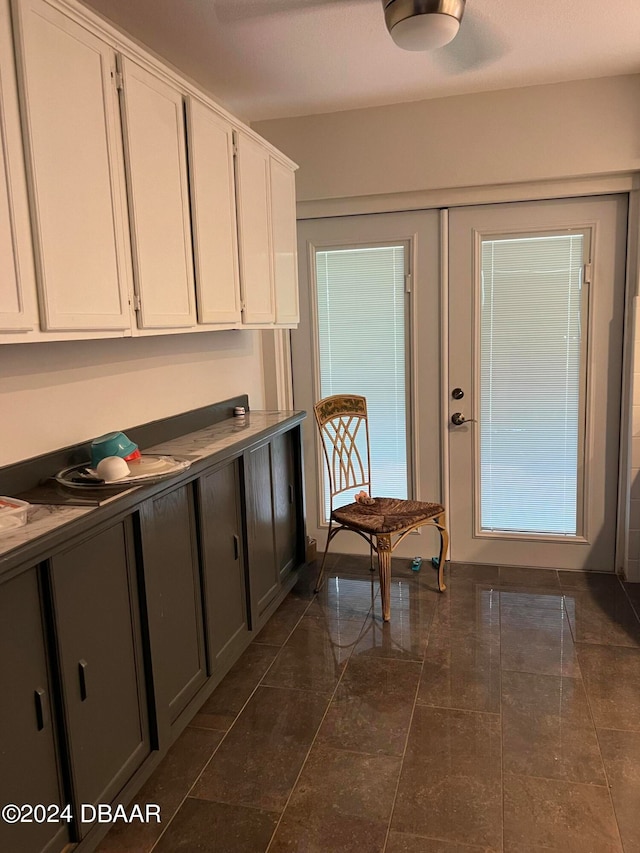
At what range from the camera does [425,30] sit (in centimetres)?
228

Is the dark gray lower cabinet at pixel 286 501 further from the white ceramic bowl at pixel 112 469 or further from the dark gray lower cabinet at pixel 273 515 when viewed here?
the white ceramic bowl at pixel 112 469

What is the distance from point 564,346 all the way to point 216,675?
7.93 feet

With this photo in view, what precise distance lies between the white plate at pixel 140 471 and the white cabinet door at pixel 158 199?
1.45 feet

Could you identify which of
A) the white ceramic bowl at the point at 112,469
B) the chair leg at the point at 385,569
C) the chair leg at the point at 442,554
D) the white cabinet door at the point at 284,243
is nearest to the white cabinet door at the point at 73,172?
the white ceramic bowl at the point at 112,469

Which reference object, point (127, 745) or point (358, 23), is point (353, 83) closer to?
point (358, 23)

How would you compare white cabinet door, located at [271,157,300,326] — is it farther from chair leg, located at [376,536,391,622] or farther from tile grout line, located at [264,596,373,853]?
tile grout line, located at [264,596,373,853]

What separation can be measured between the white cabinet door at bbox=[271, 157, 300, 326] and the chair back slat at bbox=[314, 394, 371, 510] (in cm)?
52

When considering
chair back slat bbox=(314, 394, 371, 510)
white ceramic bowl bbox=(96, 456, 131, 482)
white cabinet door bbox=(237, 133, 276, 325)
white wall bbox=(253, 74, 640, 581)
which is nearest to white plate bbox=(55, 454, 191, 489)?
white ceramic bowl bbox=(96, 456, 131, 482)

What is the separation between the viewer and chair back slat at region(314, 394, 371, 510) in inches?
143

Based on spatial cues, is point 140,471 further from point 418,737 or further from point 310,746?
point 418,737

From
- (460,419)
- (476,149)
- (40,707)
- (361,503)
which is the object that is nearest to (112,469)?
(40,707)

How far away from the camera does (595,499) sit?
359 centimetres

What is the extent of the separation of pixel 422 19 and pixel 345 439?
6.85 ft

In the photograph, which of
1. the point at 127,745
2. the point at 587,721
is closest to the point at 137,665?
the point at 127,745
